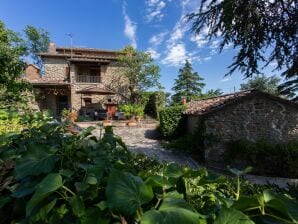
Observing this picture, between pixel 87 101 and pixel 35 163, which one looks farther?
pixel 87 101

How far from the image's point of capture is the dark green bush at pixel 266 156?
11711mm

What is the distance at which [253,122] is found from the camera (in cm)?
1302

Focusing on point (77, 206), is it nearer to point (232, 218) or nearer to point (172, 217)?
point (172, 217)

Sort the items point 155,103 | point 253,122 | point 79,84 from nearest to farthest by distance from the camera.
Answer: point 253,122, point 155,103, point 79,84

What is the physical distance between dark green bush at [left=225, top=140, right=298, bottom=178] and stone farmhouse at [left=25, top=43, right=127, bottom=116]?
14431 mm

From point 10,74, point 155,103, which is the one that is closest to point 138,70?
point 155,103

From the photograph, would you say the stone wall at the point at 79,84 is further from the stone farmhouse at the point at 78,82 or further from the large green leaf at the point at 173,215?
the large green leaf at the point at 173,215

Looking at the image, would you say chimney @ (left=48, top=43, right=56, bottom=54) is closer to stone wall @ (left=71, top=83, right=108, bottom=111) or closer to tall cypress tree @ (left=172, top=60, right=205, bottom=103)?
stone wall @ (left=71, top=83, right=108, bottom=111)

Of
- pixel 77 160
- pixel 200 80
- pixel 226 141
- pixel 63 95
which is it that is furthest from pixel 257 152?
pixel 200 80

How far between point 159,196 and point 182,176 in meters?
0.14

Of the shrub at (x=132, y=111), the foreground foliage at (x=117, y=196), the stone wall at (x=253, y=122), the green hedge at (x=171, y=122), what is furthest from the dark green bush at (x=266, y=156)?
the foreground foliage at (x=117, y=196)

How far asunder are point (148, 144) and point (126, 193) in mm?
14280

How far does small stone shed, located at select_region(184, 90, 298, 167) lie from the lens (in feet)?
42.2

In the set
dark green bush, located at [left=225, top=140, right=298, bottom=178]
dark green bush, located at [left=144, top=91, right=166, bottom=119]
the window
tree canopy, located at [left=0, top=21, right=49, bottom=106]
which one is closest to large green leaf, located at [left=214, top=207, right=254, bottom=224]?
tree canopy, located at [left=0, top=21, right=49, bottom=106]
